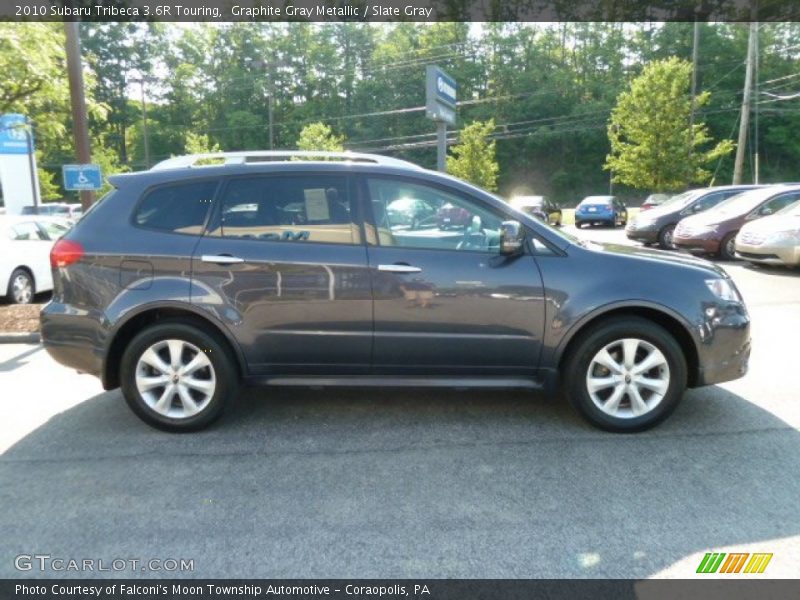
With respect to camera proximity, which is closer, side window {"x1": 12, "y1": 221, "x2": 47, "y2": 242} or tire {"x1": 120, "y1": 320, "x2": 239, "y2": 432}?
tire {"x1": 120, "y1": 320, "x2": 239, "y2": 432}

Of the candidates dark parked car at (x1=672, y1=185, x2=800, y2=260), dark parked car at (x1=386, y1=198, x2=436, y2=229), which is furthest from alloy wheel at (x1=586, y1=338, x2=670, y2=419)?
dark parked car at (x1=672, y1=185, x2=800, y2=260)

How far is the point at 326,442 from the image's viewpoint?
3781mm

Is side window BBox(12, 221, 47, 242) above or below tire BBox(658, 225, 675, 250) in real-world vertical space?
above

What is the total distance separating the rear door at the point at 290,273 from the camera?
380 cm

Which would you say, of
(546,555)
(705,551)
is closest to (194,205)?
(546,555)

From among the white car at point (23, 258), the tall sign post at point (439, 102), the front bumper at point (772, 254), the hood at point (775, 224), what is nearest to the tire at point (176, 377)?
the white car at point (23, 258)

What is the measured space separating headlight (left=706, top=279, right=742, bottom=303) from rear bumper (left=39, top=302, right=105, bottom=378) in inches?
159

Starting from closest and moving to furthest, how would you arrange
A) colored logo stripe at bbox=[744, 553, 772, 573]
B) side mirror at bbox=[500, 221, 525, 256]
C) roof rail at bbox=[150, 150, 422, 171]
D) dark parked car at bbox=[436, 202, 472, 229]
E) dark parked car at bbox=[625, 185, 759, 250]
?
1. colored logo stripe at bbox=[744, 553, 772, 573]
2. side mirror at bbox=[500, 221, 525, 256]
3. dark parked car at bbox=[436, 202, 472, 229]
4. roof rail at bbox=[150, 150, 422, 171]
5. dark parked car at bbox=[625, 185, 759, 250]

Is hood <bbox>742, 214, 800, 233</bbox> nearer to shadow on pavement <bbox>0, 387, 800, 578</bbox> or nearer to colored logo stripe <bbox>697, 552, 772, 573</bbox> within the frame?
shadow on pavement <bbox>0, 387, 800, 578</bbox>

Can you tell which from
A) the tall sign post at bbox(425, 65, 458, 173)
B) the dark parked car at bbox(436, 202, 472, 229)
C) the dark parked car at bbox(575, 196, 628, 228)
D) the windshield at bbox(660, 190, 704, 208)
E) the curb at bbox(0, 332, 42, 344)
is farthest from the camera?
the dark parked car at bbox(575, 196, 628, 228)

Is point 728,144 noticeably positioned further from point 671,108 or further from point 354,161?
point 354,161

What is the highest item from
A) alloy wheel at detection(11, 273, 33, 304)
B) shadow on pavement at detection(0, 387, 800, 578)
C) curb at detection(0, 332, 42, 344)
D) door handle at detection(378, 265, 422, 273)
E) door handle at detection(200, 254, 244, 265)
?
door handle at detection(200, 254, 244, 265)

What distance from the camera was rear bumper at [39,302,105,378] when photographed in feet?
12.7

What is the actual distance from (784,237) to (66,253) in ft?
33.9
